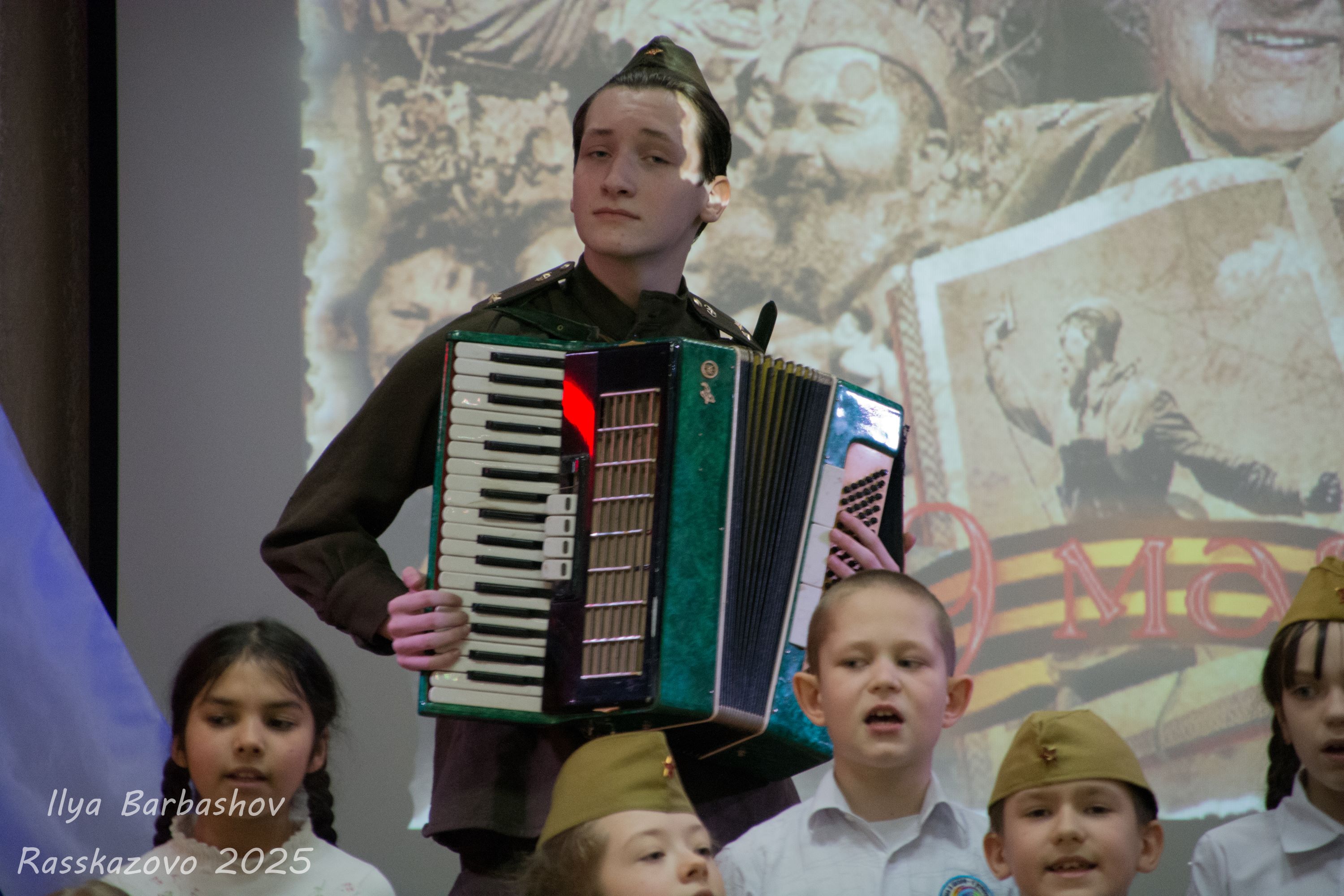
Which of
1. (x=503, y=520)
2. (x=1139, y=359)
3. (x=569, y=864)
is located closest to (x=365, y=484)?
(x=503, y=520)

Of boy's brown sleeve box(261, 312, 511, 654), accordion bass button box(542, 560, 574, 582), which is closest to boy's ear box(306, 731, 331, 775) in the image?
boy's brown sleeve box(261, 312, 511, 654)

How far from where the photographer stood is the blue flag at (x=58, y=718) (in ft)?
9.52

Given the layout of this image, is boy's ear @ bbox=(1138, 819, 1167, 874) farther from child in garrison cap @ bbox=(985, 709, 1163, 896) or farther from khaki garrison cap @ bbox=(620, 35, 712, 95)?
khaki garrison cap @ bbox=(620, 35, 712, 95)

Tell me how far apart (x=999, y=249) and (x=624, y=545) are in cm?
236

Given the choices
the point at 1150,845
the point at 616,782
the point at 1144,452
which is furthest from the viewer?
the point at 1144,452

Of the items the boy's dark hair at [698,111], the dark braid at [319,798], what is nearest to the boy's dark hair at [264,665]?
the dark braid at [319,798]

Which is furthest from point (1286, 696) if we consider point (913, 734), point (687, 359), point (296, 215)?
point (296, 215)

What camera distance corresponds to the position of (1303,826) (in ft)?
6.98

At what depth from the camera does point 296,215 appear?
3.88m

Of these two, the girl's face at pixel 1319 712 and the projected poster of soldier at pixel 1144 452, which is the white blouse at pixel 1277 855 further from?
the projected poster of soldier at pixel 1144 452

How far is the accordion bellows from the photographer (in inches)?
72.6

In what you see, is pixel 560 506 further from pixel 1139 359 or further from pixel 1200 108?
pixel 1200 108

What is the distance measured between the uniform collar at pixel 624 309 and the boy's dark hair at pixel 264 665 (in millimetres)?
779

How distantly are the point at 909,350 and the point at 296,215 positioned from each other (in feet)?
5.78
